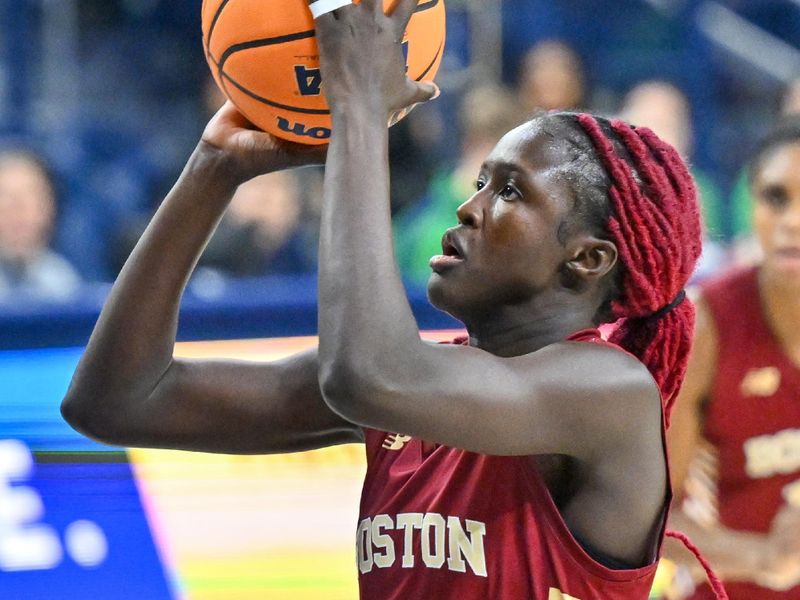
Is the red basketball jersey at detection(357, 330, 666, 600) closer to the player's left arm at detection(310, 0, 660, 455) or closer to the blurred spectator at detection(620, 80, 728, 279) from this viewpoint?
the player's left arm at detection(310, 0, 660, 455)

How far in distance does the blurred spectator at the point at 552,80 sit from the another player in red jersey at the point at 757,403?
257 centimetres

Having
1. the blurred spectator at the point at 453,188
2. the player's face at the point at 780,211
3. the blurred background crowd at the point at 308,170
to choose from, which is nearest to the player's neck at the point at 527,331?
the player's face at the point at 780,211

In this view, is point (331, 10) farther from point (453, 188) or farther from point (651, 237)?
point (453, 188)

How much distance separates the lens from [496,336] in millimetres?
2133

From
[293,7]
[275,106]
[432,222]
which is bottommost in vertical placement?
[432,222]

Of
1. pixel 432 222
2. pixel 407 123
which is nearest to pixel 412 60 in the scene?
pixel 432 222

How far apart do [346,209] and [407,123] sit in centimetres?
428

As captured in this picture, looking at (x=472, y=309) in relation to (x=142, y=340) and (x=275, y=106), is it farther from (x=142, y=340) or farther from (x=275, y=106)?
(x=142, y=340)

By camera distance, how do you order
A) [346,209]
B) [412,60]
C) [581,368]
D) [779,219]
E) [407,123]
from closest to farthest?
[346,209] < [581,368] < [412,60] < [779,219] < [407,123]

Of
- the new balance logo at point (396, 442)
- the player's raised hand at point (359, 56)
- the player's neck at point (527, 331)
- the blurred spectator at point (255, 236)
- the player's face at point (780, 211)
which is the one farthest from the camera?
the blurred spectator at point (255, 236)

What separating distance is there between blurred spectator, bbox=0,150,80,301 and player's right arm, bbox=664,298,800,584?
266 centimetres

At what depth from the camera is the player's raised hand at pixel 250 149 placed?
223cm

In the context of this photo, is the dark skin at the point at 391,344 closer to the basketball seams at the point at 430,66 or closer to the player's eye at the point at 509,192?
the player's eye at the point at 509,192

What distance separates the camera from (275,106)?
211cm
